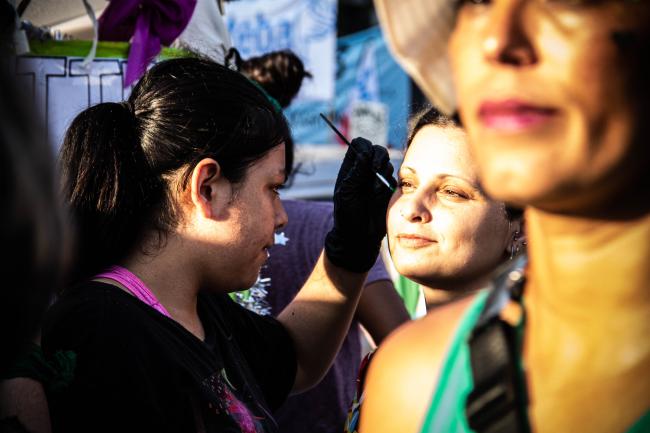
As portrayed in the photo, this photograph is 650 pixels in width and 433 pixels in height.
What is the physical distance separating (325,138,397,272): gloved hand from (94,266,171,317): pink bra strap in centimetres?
55

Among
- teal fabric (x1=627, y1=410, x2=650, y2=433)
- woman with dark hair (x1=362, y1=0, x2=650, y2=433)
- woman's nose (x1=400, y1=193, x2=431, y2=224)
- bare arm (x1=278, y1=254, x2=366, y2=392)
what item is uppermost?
woman with dark hair (x1=362, y1=0, x2=650, y2=433)

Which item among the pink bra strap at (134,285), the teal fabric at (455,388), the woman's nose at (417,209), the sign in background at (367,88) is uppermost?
the teal fabric at (455,388)

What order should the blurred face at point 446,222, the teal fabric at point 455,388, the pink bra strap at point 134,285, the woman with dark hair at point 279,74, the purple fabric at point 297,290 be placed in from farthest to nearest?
1. the woman with dark hair at point 279,74
2. the purple fabric at point 297,290
3. the blurred face at point 446,222
4. the pink bra strap at point 134,285
5. the teal fabric at point 455,388

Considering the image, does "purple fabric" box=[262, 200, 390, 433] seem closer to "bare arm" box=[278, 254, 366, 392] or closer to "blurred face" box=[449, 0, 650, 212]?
"bare arm" box=[278, 254, 366, 392]

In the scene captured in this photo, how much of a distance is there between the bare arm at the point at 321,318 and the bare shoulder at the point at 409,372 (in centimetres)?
87

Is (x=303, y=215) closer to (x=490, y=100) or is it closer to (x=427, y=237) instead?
(x=427, y=237)

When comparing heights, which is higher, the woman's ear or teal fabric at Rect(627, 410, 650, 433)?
teal fabric at Rect(627, 410, 650, 433)

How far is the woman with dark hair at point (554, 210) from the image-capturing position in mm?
814

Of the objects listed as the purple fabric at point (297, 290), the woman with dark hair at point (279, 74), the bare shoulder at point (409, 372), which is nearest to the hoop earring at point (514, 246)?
the purple fabric at point (297, 290)

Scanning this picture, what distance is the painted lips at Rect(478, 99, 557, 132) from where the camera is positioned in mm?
831

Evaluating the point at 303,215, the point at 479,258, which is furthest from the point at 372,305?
the point at 479,258

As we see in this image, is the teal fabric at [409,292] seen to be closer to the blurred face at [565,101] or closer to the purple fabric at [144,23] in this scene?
the purple fabric at [144,23]

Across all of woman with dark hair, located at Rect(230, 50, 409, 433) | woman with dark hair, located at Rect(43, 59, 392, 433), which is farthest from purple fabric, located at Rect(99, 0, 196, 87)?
woman with dark hair, located at Rect(43, 59, 392, 433)

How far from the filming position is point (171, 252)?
1646 millimetres
